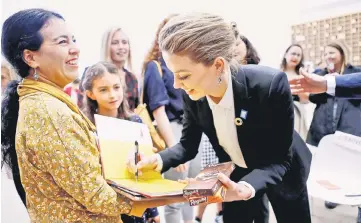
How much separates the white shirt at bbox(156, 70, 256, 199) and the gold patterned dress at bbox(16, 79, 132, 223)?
0.32m

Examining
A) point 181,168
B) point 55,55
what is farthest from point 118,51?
point 55,55

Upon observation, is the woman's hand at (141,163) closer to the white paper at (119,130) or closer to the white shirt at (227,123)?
the white paper at (119,130)

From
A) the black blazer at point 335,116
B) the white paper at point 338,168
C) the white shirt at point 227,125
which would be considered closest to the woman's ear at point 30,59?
the white shirt at point 227,125

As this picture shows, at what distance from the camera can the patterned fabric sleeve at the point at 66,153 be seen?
93 cm

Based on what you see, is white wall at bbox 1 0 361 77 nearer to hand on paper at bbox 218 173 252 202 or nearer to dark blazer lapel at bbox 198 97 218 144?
dark blazer lapel at bbox 198 97 218 144

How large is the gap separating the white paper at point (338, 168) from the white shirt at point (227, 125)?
582 millimetres

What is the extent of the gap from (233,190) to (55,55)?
0.62 meters

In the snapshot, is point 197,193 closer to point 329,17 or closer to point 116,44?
point 116,44

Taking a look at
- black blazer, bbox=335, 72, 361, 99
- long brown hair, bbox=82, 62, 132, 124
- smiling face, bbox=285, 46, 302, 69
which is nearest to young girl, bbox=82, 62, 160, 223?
long brown hair, bbox=82, 62, 132, 124

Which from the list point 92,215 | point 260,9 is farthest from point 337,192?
point 260,9

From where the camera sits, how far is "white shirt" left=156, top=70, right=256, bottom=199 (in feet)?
3.91

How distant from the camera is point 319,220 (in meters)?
2.70

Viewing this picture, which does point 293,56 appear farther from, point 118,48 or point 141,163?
point 141,163

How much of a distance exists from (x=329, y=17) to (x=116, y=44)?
6.91 feet
